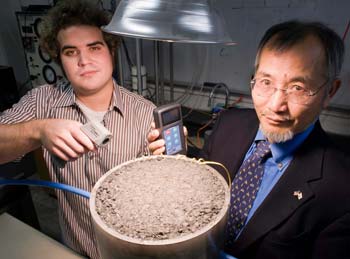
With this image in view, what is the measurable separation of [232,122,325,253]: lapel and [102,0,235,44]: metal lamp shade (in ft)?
1.62

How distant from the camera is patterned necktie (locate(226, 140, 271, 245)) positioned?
77 centimetres

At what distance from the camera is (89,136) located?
18.8 inches

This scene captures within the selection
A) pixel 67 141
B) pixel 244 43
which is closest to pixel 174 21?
pixel 67 141

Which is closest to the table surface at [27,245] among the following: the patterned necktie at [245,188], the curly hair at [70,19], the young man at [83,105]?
the young man at [83,105]

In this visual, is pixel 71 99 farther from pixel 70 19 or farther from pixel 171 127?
pixel 171 127

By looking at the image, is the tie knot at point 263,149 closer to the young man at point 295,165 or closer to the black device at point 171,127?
the young man at point 295,165

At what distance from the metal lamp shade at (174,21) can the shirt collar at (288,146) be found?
0.48 meters

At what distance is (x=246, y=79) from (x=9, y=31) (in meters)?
2.49

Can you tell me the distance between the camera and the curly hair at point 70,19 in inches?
37.9

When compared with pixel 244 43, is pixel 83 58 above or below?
above

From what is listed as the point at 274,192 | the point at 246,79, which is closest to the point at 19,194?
the point at 274,192

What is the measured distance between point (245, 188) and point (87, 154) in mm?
578

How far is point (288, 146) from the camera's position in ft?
2.56

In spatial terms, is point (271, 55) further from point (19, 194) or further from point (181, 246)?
point (19, 194)
